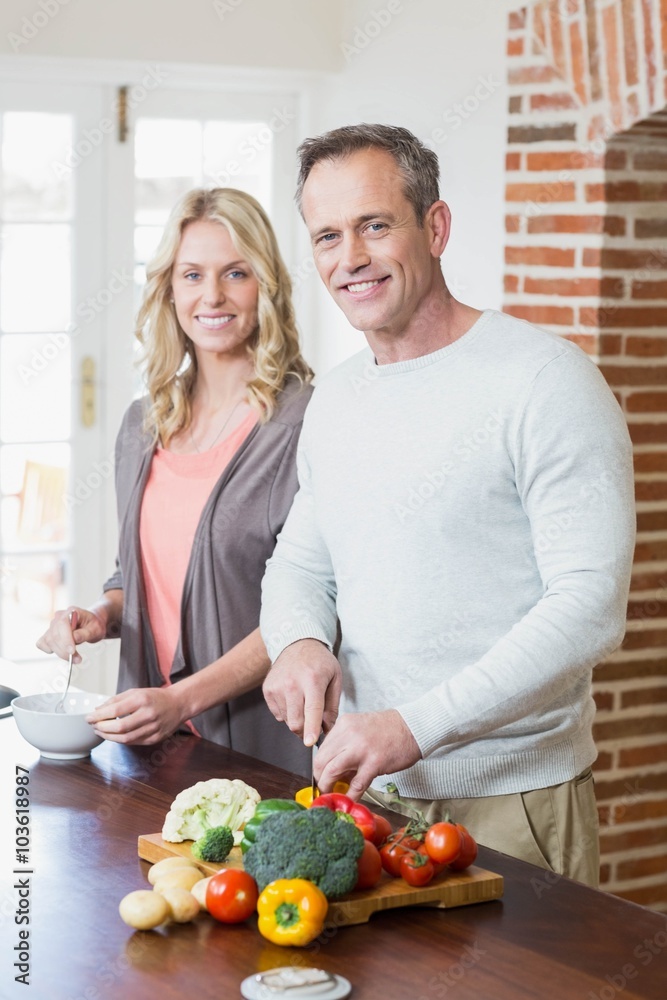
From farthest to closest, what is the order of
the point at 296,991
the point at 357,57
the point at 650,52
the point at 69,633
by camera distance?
the point at 357,57 → the point at 650,52 → the point at 69,633 → the point at 296,991

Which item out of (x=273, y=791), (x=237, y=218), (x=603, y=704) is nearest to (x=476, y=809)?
(x=273, y=791)

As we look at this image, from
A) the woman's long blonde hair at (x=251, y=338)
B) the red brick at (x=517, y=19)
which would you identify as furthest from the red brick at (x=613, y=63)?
the woman's long blonde hair at (x=251, y=338)

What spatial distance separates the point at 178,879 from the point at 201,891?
4cm

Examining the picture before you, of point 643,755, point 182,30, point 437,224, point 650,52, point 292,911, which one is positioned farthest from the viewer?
point 182,30

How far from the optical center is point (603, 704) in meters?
3.40

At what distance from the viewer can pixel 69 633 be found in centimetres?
240

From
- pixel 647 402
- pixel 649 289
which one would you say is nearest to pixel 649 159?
pixel 649 289

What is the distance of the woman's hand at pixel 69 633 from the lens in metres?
2.40

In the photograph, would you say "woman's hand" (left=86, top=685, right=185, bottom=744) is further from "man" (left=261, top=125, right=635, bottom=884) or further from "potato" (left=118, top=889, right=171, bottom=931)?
"potato" (left=118, top=889, right=171, bottom=931)

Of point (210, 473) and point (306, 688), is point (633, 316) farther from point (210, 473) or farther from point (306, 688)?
point (306, 688)

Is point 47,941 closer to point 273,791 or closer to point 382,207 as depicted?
point 273,791

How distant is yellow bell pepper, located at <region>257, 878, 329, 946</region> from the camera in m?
1.38

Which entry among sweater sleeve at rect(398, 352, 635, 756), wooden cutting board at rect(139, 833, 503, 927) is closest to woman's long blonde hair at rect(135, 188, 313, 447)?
sweater sleeve at rect(398, 352, 635, 756)

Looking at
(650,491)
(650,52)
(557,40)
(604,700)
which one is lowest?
(604,700)
